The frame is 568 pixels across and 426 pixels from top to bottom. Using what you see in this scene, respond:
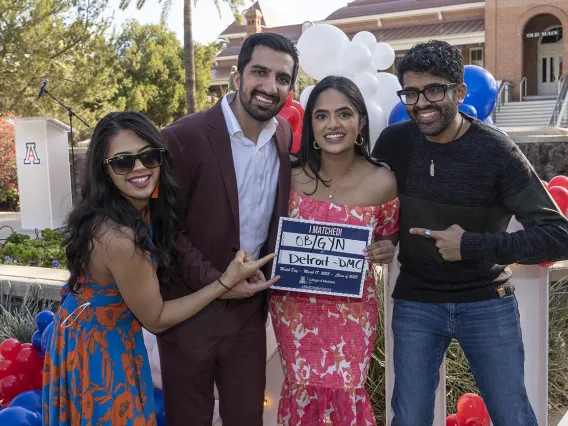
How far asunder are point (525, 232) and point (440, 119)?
1.87 ft

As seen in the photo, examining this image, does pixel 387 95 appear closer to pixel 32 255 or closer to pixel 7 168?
pixel 32 255

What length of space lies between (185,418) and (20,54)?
1619 cm

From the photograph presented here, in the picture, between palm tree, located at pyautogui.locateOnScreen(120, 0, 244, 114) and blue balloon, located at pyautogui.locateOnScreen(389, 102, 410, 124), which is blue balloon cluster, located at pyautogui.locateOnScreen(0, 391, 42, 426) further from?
palm tree, located at pyautogui.locateOnScreen(120, 0, 244, 114)

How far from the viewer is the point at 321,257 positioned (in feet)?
8.63

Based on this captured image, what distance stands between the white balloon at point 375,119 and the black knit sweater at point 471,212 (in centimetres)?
128

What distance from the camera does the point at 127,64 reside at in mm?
28078

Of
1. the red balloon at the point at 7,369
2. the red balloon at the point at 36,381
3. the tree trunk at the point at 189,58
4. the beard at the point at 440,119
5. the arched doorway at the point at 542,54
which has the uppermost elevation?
the arched doorway at the point at 542,54

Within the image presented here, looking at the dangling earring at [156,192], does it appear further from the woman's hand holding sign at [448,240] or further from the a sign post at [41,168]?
the a sign post at [41,168]

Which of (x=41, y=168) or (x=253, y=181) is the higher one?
(x=41, y=168)

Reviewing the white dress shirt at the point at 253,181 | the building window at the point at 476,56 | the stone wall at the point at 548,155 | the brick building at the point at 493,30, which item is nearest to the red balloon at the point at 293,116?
the white dress shirt at the point at 253,181

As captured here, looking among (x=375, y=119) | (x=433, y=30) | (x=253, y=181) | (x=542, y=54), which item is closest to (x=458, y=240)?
(x=253, y=181)

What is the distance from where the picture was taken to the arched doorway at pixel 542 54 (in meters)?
28.3

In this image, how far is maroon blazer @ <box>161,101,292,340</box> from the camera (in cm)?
254

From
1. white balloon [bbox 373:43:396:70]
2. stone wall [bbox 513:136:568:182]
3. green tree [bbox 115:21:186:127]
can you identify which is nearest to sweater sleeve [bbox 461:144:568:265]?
white balloon [bbox 373:43:396:70]
